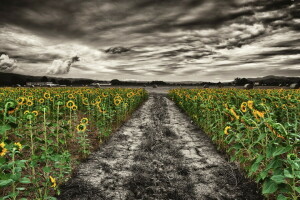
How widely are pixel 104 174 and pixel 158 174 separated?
1.10m

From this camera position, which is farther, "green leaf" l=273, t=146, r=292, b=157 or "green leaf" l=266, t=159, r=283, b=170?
"green leaf" l=266, t=159, r=283, b=170

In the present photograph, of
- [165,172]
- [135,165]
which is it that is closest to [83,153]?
[135,165]

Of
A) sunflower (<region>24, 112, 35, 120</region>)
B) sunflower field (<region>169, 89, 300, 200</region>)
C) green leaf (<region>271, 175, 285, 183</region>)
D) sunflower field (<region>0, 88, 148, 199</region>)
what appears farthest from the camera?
sunflower (<region>24, 112, 35, 120</region>)

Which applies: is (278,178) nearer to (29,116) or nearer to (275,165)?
(275,165)

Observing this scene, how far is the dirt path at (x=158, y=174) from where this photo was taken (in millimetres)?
3406

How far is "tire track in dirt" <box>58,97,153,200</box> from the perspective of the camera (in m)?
3.39

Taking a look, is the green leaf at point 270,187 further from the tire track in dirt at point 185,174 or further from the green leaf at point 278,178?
the tire track in dirt at point 185,174

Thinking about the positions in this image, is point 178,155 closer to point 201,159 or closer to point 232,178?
point 201,159

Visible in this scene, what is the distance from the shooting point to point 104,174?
4.14 metres

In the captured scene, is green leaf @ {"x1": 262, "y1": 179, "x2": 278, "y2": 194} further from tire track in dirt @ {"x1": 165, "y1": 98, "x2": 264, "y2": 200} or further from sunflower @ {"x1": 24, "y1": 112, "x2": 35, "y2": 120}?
sunflower @ {"x1": 24, "y1": 112, "x2": 35, "y2": 120}

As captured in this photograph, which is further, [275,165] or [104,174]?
[104,174]

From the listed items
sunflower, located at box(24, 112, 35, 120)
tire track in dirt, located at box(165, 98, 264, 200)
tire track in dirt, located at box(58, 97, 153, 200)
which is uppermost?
sunflower, located at box(24, 112, 35, 120)

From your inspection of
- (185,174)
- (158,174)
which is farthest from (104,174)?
(185,174)

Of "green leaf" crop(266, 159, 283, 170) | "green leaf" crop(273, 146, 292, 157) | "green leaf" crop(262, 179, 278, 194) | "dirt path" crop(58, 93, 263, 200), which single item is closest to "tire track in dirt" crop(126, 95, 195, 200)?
"dirt path" crop(58, 93, 263, 200)
